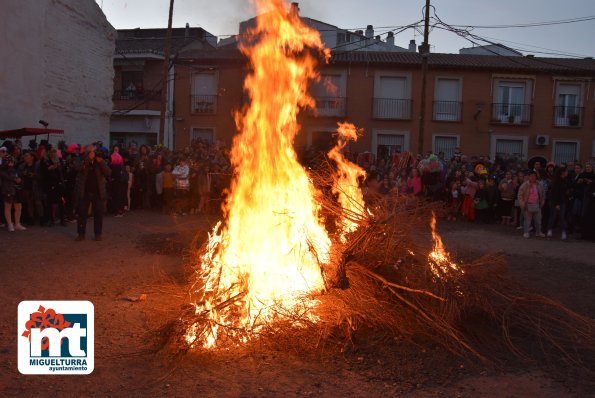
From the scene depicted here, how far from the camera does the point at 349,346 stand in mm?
4969

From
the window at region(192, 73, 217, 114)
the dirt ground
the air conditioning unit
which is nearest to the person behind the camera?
the dirt ground

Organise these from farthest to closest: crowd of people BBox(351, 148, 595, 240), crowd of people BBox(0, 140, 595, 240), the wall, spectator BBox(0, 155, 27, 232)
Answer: the wall → crowd of people BBox(351, 148, 595, 240) → crowd of people BBox(0, 140, 595, 240) → spectator BBox(0, 155, 27, 232)

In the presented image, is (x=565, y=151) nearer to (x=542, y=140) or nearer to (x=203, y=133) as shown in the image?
(x=542, y=140)

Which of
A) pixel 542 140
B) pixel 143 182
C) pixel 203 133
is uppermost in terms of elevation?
pixel 542 140

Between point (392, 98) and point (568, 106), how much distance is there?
985cm

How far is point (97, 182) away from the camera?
9.99 m

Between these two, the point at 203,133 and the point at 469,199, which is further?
the point at 203,133

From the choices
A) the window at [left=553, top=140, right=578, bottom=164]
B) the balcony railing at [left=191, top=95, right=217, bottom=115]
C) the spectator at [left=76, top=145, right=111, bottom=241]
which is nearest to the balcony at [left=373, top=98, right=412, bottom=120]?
the window at [left=553, top=140, right=578, bottom=164]

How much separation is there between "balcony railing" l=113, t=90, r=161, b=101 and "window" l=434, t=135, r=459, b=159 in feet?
52.6

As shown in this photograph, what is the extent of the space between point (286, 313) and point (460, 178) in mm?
11661

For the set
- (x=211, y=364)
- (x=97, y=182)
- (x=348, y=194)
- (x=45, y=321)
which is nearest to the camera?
(x=211, y=364)

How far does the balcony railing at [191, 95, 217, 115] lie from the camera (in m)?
29.7

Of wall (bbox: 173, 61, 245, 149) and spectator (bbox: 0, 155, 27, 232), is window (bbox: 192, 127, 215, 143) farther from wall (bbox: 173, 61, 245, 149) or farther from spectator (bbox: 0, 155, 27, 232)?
spectator (bbox: 0, 155, 27, 232)

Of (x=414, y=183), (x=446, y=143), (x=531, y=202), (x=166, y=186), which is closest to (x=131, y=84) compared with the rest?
(x=166, y=186)
